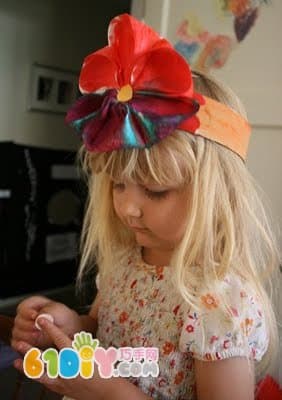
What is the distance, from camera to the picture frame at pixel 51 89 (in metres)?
1.56

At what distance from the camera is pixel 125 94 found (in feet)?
1.49

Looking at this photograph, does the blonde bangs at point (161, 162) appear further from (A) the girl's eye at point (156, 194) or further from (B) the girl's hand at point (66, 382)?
(B) the girl's hand at point (66, 382)

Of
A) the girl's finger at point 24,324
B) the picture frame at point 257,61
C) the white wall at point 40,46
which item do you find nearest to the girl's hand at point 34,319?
the girl's finger at point 24,324

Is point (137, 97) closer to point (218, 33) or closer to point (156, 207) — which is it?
point (156, 207)

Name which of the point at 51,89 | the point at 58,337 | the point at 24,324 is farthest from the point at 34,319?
the point at 51,89

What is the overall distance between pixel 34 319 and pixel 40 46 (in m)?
1.22

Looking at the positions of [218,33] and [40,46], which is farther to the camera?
[40,46]

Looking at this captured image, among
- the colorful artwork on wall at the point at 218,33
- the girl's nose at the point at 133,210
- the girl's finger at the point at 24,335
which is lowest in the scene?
the girl's finger at the point at 24,335

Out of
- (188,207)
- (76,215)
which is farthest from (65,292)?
(188,207)

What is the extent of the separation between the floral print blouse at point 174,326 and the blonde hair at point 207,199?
0.01 m

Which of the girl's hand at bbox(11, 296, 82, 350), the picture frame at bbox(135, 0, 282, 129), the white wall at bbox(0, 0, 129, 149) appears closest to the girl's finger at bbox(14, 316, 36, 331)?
the girl's hand at bbox(11, 296, 82, 350)

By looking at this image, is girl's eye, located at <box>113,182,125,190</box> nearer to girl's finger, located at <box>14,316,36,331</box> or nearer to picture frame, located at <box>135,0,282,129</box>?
girl's finger, located at <box>14,316,36,331</box>

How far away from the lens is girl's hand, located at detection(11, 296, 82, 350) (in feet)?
1.75

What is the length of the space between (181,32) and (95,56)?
0.50 m
